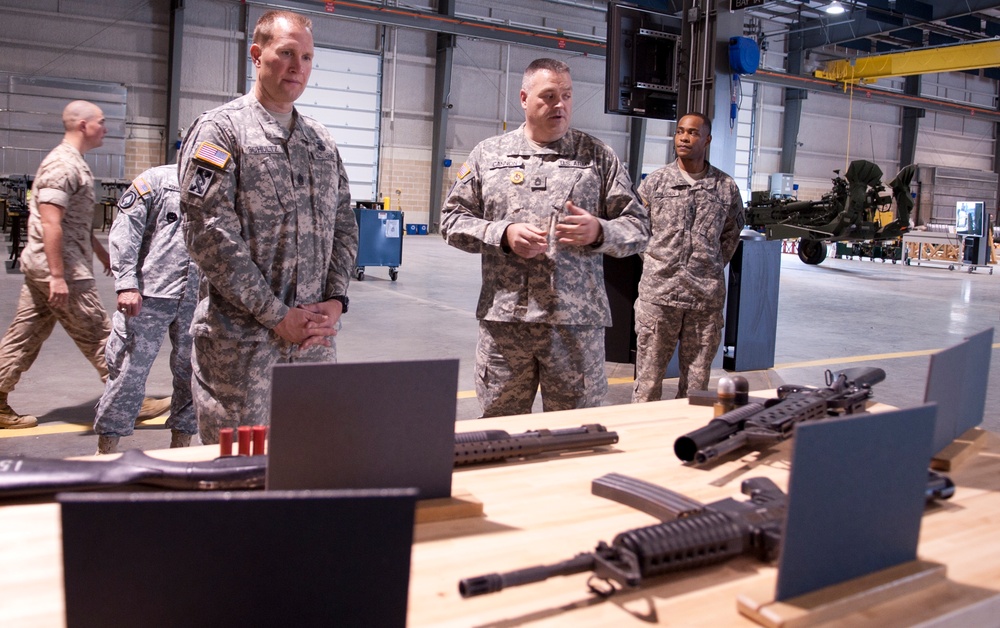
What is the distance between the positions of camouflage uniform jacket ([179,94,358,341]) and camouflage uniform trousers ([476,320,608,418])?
24.6 inches

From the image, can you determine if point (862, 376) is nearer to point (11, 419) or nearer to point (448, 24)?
point (11, 419)

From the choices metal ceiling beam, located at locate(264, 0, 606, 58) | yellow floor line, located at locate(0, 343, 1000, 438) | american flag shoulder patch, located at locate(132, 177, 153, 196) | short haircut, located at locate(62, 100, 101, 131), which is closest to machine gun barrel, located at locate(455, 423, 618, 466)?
yellow floor line, located at locate(0, 343, 1000, 438)

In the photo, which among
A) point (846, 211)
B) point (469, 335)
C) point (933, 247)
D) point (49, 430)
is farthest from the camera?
point (933, 247)

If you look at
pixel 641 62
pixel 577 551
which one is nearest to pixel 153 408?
pixel 577 551

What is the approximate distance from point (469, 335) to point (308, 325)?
4.88m

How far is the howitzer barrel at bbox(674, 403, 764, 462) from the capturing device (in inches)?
66.9

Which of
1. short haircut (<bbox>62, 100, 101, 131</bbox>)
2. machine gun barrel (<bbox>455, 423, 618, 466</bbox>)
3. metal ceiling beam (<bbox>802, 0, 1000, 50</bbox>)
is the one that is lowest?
machine gun barrel (<bbox>455, 423, 618, 466</bbox>)

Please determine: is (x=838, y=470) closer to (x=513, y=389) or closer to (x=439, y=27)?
(x=513, y=389)

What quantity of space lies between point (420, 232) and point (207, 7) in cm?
630

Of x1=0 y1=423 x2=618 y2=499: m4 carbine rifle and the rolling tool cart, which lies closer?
x1=0 y1=423 x2=618 y2=499: m4 carbine rifle

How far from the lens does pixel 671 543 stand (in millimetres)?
1183

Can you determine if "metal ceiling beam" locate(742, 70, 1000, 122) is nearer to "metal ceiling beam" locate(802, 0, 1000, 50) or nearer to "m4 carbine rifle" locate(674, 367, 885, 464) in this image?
"metal ceiling beam" locate(802, 0, 1000, 50)

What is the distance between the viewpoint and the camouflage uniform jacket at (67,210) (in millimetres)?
3922

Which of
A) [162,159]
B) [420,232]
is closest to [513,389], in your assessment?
[162,159]
